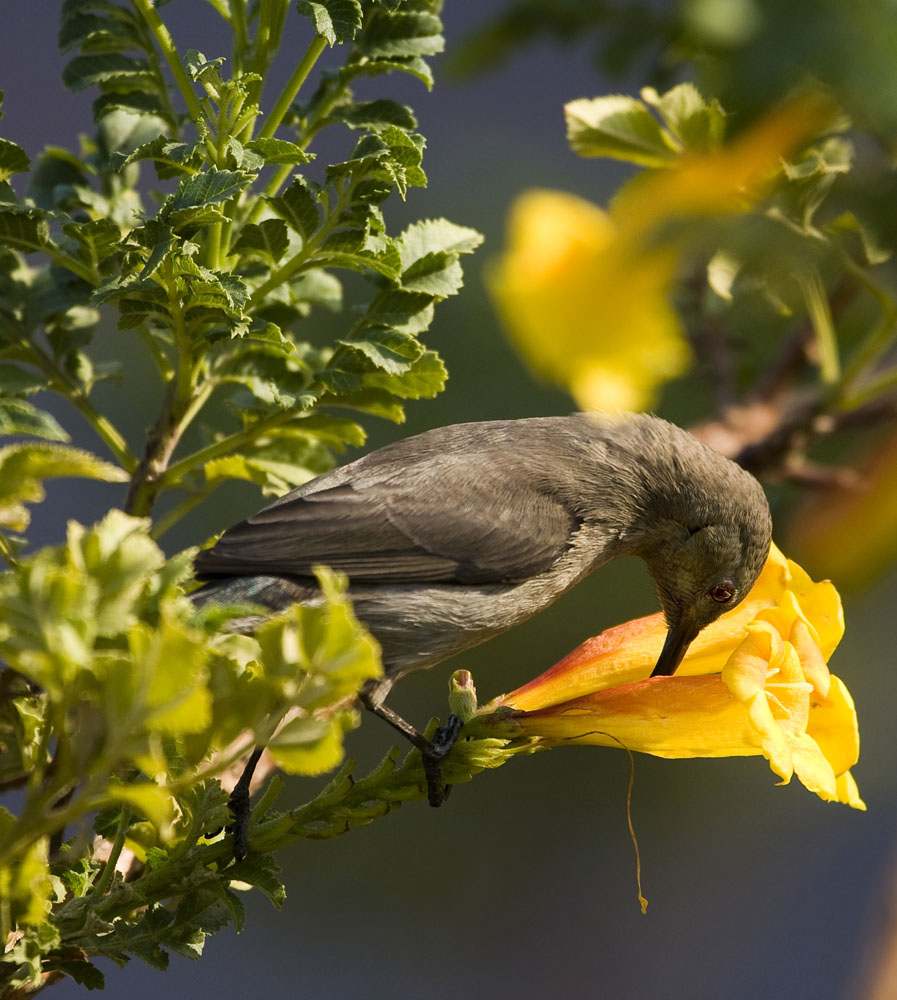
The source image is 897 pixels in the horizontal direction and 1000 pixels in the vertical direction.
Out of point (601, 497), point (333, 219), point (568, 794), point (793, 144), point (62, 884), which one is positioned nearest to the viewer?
point (793, 144)

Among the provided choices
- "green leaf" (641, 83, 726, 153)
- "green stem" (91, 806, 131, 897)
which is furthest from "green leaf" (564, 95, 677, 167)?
"green stem" (91, 806, 131, 897)

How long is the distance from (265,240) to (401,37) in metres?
0.35

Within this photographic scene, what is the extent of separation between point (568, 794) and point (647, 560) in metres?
2.15

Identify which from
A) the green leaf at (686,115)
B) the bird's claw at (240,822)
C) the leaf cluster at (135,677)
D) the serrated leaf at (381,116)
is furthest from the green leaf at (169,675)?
the green leaf at (686,115)

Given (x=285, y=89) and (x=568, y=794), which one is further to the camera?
(x=568, y=794)

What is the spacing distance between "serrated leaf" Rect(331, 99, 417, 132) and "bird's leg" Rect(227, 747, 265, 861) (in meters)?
0.89

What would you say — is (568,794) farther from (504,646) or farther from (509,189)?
(509,189)

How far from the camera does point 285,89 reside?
1643 mm

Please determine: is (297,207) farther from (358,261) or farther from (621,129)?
(621,129)

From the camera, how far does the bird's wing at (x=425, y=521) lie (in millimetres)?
2398

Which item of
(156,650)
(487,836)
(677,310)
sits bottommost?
(487,836)

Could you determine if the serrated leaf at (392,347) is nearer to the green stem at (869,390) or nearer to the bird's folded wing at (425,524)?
the bird's folded wing at (425,524)

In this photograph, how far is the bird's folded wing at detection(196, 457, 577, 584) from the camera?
7.86 ft

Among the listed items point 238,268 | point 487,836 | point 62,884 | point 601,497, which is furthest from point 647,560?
point 487,836
